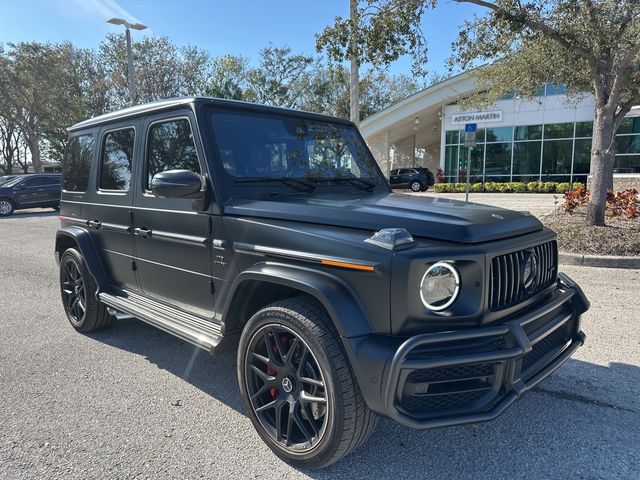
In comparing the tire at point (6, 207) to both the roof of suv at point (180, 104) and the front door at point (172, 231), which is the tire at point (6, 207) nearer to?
the roof of suv at point (180, 104)

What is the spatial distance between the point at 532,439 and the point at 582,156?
26.5 metres

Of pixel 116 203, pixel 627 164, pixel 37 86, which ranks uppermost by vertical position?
pixel 37 86

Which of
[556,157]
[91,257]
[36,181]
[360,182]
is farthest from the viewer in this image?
[556,157]

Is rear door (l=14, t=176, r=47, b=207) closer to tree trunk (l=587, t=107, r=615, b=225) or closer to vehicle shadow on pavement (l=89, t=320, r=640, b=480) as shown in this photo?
vehicle shadow on pavement (l=89, t=320, r=640, b=480)

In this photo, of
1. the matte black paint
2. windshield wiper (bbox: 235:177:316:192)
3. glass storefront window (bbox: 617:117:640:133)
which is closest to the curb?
the matte black paint

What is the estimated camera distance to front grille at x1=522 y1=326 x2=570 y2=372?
8.08 ft

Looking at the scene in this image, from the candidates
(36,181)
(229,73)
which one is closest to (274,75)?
(229,73)

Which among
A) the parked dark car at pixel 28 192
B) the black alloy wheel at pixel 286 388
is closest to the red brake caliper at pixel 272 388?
the black alloy wheel at pixel 286 388

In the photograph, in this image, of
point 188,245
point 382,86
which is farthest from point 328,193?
point 382,86

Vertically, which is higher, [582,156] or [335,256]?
[582,156]

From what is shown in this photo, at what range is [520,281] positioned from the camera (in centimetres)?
250

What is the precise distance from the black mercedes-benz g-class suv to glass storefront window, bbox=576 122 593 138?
25438mm

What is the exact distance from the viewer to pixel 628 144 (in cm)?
2358

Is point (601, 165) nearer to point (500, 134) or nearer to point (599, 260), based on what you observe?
point (599, 260)
